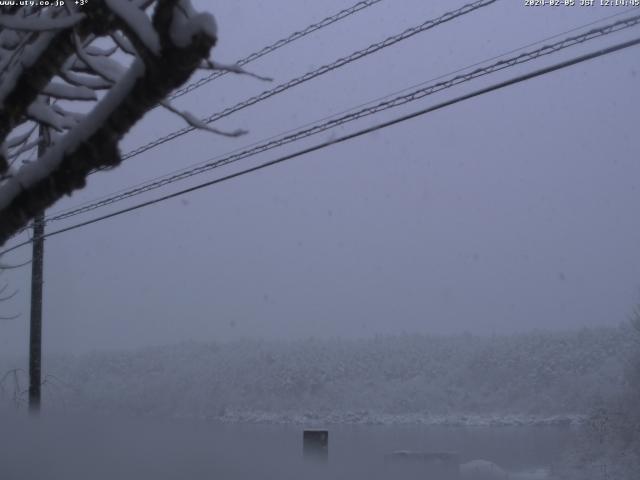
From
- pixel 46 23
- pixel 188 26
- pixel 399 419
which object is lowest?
pixel 399 419

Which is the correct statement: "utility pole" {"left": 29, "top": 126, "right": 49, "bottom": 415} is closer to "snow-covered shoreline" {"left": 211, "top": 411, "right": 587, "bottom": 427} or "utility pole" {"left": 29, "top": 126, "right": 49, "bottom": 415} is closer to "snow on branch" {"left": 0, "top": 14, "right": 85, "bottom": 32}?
"snow-covered shoreline" {"left": 211, "top": 411, "right": 587, "bottom": 427}

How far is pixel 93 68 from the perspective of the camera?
5.33m

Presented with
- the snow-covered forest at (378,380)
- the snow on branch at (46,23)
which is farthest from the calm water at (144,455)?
the snow-covered forest at (378,380)

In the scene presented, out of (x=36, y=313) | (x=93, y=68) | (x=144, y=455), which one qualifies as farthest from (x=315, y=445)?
(x=36, y=313)

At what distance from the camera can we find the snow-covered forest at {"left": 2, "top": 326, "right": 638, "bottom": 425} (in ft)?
86.9

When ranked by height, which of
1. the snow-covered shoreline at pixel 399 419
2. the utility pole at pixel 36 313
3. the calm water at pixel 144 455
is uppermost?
the utility pole at pixel 36 313

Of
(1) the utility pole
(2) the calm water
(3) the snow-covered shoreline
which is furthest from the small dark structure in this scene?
(3) the snow-covered shoreline

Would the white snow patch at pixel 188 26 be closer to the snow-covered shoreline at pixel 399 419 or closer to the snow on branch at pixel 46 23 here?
the snow on branch at pixel 46 23

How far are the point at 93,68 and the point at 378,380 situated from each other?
33748 mm

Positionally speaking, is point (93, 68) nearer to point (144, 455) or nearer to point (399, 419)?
point (144, 455)

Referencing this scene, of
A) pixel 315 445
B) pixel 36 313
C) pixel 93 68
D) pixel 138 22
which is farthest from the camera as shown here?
pixel 36 313

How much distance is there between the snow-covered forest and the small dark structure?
45.2 ft

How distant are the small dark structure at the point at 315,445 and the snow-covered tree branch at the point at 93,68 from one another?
11.2ft

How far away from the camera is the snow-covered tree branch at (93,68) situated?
414 cm
